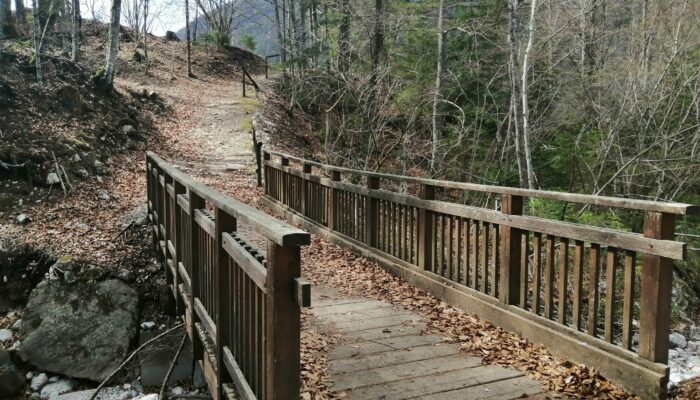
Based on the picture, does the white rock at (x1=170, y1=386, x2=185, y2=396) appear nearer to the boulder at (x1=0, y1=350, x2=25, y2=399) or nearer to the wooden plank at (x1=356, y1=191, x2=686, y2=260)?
the boulder at (x1=0, y1=350, x2=25, y2=399)

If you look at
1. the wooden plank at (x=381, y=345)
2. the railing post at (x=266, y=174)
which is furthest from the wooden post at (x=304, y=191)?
the wooden plank at (x=381, y=345)

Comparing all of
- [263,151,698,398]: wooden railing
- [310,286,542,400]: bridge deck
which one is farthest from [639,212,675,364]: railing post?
[310,286,542,400]: bridge deck

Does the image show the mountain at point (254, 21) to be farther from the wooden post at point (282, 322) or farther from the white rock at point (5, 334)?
the wooden post at point (282, 322)

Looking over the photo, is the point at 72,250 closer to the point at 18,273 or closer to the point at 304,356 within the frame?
the point at 18,273

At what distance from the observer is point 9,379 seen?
6047 mm

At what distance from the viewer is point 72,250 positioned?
308 inches

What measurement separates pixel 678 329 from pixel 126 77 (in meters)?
22.0

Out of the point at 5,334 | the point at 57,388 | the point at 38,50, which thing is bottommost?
the point at 57,388

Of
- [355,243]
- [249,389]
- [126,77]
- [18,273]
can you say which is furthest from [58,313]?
[126,77]

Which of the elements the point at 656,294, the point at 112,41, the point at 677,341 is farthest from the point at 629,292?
the point at 112,41

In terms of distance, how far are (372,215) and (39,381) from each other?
14.7ft

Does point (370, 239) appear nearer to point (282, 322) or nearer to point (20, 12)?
point (282, 322)

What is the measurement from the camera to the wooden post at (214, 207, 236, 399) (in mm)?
3361

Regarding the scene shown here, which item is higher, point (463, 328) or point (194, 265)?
point (194, 265)
